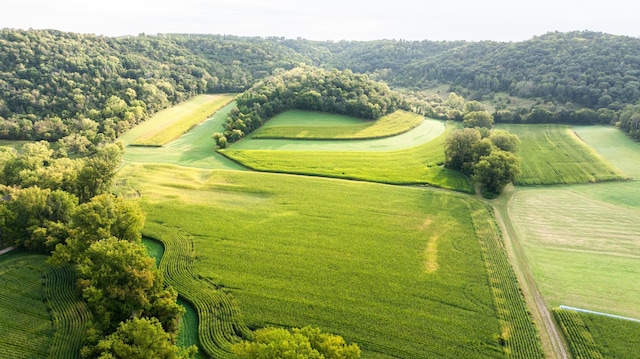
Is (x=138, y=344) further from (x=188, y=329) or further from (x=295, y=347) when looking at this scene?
(x=295, y=347)

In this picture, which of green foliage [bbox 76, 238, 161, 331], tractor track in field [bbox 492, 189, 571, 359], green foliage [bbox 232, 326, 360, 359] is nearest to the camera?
green foliage [bbox 232, 326, 360, 359]

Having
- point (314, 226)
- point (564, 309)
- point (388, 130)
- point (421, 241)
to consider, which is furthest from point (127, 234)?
point (388, 130)

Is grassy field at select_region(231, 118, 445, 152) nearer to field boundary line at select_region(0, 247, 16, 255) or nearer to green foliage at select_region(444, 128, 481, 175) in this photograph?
green foliage at select_region(444, 128, 481, 175)

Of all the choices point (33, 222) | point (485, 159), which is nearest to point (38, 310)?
point (33, 222)

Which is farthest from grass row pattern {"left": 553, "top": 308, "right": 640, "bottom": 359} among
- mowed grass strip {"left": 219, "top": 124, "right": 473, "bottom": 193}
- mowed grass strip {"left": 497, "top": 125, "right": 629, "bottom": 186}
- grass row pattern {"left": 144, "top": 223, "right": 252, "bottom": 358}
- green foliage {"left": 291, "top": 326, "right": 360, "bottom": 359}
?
mowed grass strip {"left": 497, "top": 125, "right": 629, "bottom": 186}

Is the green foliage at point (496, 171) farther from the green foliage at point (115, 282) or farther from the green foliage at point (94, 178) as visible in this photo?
the green foliage at point (94, 178)

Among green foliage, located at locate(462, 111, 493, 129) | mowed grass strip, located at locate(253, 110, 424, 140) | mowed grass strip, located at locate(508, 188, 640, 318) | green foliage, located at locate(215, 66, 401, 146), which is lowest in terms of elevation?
mowed grass strip, located at locate(508, 188, 640, 318)
